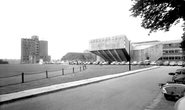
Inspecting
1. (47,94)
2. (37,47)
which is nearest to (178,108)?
(47,94)

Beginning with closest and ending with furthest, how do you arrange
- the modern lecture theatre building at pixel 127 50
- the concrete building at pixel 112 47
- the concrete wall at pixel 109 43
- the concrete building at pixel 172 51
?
the concrete wall at pixel 109 43, the concrete building at pixel 112 47, the modern lecture theatre building at pixel 127 50, the concrete building at pixel 172 51

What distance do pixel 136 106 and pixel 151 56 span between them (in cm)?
6321

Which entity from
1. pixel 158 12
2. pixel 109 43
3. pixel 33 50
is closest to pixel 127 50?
pixel 109 43

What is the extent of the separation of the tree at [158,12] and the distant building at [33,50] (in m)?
106

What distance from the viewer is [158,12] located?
1185 cm

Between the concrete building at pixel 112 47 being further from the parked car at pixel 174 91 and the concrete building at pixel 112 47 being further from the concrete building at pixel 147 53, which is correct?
the parked car at pixel 174 91

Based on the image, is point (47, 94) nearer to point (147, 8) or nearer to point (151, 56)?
point (147, 8)

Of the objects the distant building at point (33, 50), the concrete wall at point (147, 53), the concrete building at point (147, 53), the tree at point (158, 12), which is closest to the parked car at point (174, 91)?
the tree at point (158, 12)

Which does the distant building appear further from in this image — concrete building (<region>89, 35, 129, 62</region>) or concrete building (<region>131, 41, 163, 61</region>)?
concrete building (<region>131, 41, 163, 61</region>)

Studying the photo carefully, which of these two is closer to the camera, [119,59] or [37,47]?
[119,59]

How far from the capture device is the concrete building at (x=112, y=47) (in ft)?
185

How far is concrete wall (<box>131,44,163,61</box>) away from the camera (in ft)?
203

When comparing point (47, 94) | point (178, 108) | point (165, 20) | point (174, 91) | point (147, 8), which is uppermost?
point (147, 8)

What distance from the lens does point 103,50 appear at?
209ft
